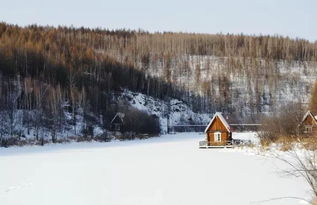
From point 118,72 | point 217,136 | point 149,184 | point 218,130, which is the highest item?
point 118,72

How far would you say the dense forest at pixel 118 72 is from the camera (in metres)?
50.6

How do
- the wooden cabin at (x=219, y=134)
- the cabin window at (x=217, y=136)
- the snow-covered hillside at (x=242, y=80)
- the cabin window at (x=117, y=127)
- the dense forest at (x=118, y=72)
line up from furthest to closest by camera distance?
1. the snow-covered hillside at (x=242, y=80)
2. the cabin window at (x=117, y=127)
3. the dense forest at (x=118, y=72)
4. the cabin window at (x=217, y=136)
5. the wooden cabin at (x=219, y=134)

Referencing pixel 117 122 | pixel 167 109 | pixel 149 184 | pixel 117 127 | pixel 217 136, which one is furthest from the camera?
pixel 167 109

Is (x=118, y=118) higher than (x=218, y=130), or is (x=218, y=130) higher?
(x=118, y=118)

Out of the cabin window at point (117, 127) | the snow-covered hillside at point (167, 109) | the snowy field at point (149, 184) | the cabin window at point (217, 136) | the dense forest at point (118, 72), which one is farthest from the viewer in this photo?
the snow-covered hillside at point (167, 109)

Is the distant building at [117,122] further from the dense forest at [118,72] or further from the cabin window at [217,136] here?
the cabin window at [217,136]

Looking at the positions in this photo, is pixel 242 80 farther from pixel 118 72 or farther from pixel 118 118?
pixel 118 118

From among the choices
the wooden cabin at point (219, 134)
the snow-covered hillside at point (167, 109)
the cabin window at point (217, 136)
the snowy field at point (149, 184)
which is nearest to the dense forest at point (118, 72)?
the snow-covered hillside at point (167, 109)

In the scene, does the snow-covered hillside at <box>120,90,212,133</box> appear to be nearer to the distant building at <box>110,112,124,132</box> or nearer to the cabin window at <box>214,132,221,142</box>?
the distant building at <box>110,112,124,132</box>

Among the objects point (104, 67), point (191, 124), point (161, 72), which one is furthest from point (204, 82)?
point (104, 67)

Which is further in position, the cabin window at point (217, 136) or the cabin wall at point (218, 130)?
the cabin window at point (217, 136)

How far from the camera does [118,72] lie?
74.6m

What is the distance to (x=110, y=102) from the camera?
206 ft

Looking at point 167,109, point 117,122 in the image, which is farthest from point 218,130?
point 167,109
